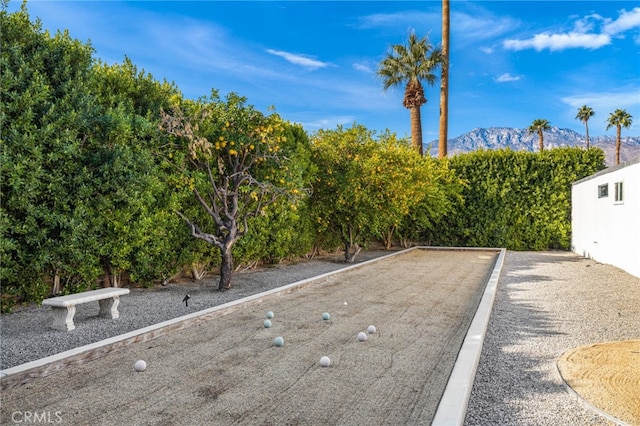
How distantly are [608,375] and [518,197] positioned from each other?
50.3 feet

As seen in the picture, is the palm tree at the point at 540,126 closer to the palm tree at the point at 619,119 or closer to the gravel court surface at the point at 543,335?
the palm tree at the point at 619,119

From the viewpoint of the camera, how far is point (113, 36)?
8594mm

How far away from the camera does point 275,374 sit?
410 centimetres

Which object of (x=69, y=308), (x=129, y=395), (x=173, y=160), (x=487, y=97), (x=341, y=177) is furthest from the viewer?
(x=487, y=97)

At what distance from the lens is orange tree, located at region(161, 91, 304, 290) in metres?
8.37

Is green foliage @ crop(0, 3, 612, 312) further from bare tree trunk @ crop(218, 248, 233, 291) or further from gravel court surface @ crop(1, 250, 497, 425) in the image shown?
gravel court surface @ crop(1, 250, 497, 425)

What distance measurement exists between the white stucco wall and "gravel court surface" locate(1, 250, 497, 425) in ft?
21.8

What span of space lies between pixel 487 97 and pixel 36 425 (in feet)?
152

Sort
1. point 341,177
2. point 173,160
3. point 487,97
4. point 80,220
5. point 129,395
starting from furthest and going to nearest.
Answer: point 487,97
point 341,177
point 173,160
point 80,220
point 129,395

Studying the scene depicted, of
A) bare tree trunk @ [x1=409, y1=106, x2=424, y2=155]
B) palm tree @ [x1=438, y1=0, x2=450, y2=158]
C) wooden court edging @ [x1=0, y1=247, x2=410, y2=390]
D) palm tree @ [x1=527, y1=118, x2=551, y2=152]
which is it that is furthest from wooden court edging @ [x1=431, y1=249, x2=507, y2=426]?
palm tree @ [x1=527, y1=118, x2=551, y2=152]

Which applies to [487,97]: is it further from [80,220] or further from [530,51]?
[80,220]

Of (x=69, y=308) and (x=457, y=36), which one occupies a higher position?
(x=457, y=36)

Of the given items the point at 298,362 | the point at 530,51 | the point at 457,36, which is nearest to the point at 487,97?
the point at 530,51

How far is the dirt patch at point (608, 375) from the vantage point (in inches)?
130
